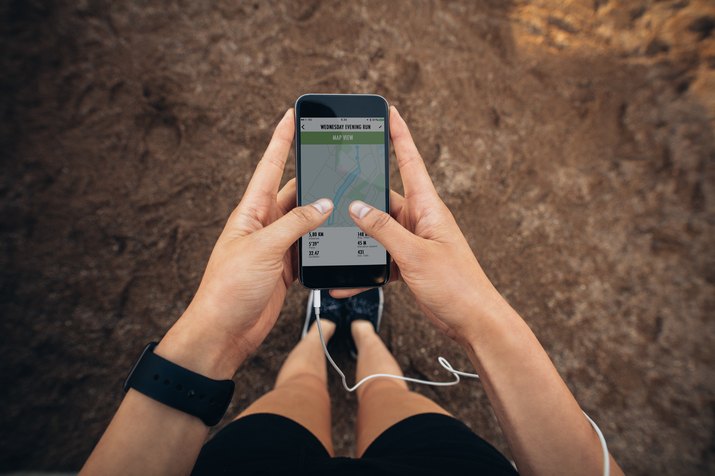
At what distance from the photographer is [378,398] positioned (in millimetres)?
1386

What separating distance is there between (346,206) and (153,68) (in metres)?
1.52

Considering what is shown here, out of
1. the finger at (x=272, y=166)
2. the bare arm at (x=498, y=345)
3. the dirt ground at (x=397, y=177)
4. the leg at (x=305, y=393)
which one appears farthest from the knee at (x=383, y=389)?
the finger at (x=272, y=166)

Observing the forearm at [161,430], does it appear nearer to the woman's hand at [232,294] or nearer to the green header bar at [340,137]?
the woman's hand at [232,294]

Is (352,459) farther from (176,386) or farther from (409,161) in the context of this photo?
(409,161)

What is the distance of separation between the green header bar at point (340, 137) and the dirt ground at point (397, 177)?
2.62ft

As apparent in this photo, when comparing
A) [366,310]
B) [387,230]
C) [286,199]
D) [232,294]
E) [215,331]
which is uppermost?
[286,199]

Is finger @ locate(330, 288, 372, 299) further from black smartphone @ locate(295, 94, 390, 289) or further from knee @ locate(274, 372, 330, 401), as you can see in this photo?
knee @ locate(274, 372, 330, 401)

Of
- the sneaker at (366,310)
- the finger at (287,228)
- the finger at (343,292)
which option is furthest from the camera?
the sneaker at (366,310)

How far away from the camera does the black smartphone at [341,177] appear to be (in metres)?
1.19

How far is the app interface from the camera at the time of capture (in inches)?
47.4

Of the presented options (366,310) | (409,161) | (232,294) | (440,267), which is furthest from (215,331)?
(366,310)

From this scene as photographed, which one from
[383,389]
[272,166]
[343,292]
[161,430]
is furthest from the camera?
[383,389]

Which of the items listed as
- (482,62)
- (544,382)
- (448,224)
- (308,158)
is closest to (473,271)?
(448,224)

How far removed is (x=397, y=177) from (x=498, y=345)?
1.11 meters
